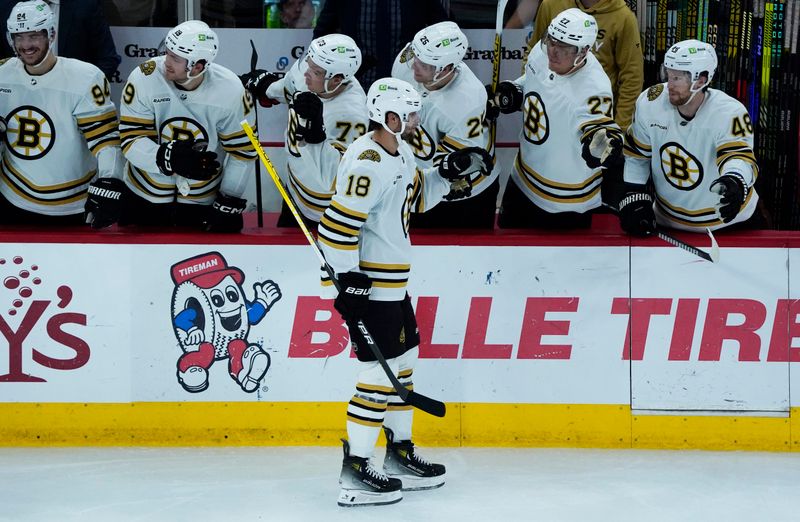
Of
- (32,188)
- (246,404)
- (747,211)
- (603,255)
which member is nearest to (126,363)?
(246,404)

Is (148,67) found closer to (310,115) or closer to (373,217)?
(310,115)

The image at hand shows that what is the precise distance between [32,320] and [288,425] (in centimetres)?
100

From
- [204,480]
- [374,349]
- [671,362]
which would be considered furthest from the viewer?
[671,362]

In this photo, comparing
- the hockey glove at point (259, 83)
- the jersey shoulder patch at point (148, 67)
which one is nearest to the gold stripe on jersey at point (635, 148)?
the hockey glove at point (259, 83)

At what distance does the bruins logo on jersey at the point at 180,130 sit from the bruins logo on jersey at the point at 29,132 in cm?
42

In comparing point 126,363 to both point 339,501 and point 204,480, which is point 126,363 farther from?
point 339,501

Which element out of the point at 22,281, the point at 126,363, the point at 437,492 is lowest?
the point at 437,492

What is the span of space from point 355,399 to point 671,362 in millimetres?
1230

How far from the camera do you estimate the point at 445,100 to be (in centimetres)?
468

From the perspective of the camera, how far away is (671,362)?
4668mm

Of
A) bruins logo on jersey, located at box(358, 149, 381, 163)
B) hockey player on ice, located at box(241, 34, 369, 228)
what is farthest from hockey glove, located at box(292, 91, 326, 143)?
bruins logo on jersey, located at box(358, 149, 381, 163)

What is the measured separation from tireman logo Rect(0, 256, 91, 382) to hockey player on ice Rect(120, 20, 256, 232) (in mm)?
515

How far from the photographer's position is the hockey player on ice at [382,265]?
3994 millimetres

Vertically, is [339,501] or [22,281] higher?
[22,281]
